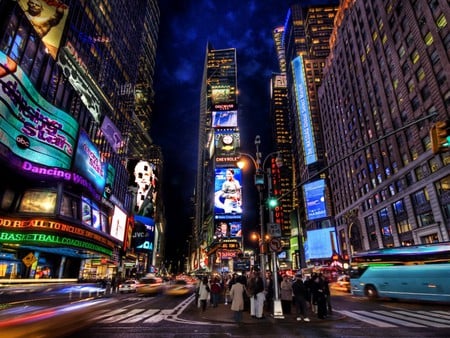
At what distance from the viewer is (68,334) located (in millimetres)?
4570

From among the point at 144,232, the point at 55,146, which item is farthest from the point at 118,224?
the point at 144,232

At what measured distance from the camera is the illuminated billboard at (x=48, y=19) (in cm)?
4016

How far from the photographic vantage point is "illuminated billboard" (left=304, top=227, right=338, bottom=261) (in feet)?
280

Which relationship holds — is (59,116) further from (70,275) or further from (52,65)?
(70,275)

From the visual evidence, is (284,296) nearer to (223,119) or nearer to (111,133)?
(111,133)

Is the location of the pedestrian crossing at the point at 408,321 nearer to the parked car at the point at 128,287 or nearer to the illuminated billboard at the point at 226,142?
the parked car at the point at 128,287

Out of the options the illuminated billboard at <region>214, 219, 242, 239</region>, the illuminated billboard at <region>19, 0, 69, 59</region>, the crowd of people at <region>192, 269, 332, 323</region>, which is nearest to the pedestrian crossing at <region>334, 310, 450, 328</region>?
the crowd of people at <region>192, 269, 332, 323</region>

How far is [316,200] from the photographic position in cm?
9038

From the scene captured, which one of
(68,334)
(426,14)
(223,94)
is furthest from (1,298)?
(223,94)

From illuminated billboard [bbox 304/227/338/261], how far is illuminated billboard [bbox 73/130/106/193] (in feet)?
217

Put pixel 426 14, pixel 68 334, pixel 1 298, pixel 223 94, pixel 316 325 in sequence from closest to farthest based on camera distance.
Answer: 1. pixel 68 334
2. pixel 316 325
3. pixel 1 298
4. pixel 426 14
5. pixel 223 94

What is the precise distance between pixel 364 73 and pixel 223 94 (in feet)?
328

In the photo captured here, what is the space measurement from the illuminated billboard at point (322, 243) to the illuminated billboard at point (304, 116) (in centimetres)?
2412

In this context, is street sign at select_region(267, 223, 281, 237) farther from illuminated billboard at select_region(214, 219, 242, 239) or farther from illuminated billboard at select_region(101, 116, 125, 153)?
illuminated billboard at select_region(214, 219, 242, 239)
